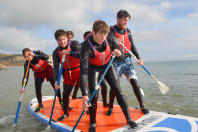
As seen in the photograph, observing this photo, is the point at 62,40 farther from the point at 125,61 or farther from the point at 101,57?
the point at 125,61

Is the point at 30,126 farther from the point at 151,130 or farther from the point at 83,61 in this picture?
the point at 151,130

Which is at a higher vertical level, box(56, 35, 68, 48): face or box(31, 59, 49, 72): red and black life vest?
box(56, 35, 68, 48): face

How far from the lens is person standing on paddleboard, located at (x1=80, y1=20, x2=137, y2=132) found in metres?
3.07

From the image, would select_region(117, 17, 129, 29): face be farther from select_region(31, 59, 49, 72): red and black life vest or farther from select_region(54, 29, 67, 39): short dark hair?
select_region(31, 59, 49, 72): red and black life vest

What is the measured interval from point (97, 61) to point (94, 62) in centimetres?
7

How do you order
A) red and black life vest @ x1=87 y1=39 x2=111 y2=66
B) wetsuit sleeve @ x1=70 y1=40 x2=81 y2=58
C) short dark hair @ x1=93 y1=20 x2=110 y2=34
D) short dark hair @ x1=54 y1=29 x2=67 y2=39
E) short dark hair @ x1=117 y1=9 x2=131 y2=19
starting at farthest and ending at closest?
1. wetsuit sleeve @ x1=70 y1=40 x2=81 y2=58
2. short dark hair @ x1=54 y1=29 x2=67 y2=39
3. short dark hair @ x1=117 y1=9 x2=131 y2=19
4. red and black life vest @ x1=87 y1=39 x2=111 y2=66
5. short dark hair @ x1=93 y1=20 x2=110 y2=34

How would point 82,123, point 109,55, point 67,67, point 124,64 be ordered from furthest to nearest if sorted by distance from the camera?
point 67,67 → point 124,64 → point 82,123 → point 109,55

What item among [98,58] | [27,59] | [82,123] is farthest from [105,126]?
[27,59]

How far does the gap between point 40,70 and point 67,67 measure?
1.36 metres

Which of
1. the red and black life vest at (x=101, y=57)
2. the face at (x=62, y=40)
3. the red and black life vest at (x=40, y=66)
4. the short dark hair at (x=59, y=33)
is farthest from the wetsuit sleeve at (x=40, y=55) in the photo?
the red and black life vest at (x=101, y=57)

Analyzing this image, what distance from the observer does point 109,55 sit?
3424 mm

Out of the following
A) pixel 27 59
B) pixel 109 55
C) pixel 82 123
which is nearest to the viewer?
pixel 109 55

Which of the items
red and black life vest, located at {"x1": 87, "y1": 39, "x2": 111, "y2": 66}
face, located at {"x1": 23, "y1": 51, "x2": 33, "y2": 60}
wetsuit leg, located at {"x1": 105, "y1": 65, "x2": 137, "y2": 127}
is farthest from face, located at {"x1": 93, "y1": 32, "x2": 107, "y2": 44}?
face, located at {"x1": 23, "y1": 51, "x2": 33, "y2": 60}

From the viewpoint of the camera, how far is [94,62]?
3367mm
